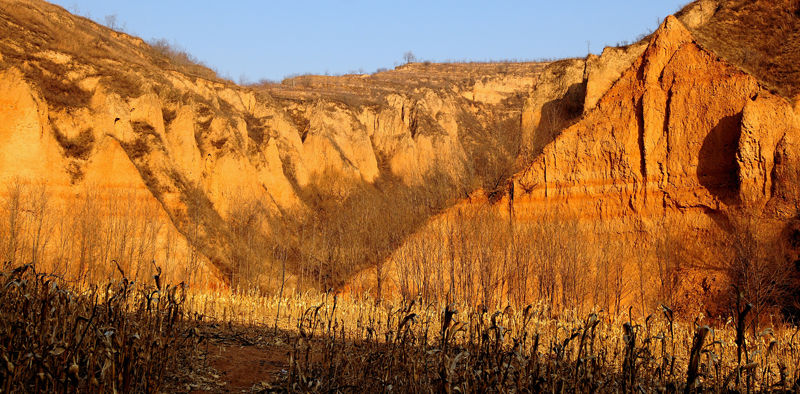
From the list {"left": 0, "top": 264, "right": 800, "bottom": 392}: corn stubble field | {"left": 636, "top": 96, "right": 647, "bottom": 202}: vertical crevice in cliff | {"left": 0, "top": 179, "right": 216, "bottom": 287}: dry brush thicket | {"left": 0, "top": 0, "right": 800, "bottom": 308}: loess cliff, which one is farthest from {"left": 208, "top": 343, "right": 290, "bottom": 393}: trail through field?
{"left": 636, "top": 96, "right": 647, "bottom": 202}: vertical crevice in cliff

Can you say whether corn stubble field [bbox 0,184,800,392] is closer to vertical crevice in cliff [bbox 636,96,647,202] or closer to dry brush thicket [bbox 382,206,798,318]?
dry brush thicket [bbox 382,206,798,318]

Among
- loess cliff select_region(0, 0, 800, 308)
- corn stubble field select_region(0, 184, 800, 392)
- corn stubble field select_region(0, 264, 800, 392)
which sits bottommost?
corn stubble field select_region(0, 184, 800, 392)

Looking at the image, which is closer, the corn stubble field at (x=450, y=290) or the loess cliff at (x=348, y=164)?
the corn stubble field at (x=450, y=290)

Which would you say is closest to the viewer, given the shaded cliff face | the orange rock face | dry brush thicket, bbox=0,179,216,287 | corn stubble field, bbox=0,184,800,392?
corn stubble field, bbox=0,184,800,392

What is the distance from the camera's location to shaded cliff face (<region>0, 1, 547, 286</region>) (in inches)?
1250

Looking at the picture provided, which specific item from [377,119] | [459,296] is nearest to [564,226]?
[459,296]

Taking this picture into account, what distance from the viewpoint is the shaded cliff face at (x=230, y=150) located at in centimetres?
3175

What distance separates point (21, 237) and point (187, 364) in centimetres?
2185

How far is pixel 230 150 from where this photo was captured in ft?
140

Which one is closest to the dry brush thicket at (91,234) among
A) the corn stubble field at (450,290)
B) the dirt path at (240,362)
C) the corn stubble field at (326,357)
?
the corn stubble field at (450,290)

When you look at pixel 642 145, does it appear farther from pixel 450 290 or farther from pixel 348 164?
pixel 348 164

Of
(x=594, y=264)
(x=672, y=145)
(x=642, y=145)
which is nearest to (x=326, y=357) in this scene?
(x=594, y=264)

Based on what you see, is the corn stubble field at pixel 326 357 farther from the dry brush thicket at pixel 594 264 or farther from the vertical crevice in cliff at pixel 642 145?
the vertical crevice in cliff at pixel 642 145

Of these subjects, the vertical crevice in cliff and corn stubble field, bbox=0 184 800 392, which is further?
the vertical crevice in cliff
